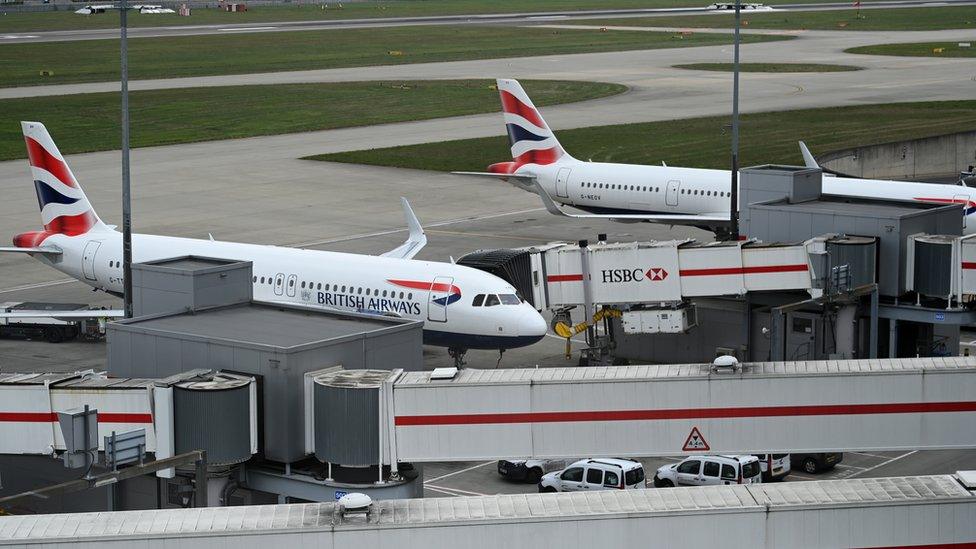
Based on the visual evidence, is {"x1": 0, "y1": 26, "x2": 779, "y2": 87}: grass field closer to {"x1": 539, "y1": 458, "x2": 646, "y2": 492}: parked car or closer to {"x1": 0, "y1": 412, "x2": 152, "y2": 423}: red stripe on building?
{"x1": 539, "y1": 458, "x2": 646, "y2": 492}: parked car

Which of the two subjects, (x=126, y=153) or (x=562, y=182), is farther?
(x=562, y=182)

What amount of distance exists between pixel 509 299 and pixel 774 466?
11.1 metres

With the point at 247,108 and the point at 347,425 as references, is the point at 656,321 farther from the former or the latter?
the point at 247,108

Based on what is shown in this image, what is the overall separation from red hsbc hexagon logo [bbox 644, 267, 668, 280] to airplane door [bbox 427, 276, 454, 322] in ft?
20.9

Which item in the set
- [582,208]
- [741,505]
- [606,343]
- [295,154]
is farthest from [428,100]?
[741,505]

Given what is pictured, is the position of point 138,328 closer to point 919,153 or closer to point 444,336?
point 444,336

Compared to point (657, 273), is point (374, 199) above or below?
above

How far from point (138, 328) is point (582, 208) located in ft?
155

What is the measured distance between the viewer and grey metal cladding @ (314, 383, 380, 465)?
87.9ft

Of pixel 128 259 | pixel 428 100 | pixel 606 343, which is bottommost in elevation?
pixel 606 343

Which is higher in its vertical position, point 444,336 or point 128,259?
point 128,259

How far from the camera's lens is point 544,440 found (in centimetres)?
2722

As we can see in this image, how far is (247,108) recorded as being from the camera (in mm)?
128625

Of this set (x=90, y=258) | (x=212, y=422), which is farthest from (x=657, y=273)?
(x=90, y=258)
